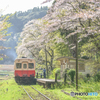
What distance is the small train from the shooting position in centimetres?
1833

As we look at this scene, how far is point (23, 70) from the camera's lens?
18438 millimetres

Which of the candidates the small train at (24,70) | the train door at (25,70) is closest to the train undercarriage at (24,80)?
the small train at (24,70)

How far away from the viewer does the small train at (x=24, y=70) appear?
60.1ft

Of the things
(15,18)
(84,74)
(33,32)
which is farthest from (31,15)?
(84,74)

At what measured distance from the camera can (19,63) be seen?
18.6 metres

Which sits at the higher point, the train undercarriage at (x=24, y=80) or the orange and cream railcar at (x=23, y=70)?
the orange and cream railcar at (x=23, y=70)

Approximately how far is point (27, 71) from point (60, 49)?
9756 millimetres

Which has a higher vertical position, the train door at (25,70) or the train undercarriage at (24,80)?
the train door at (25,70)

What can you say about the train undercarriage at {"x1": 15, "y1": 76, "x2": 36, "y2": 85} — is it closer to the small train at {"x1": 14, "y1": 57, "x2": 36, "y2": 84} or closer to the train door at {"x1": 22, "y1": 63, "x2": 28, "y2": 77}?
the small train at {"x1": 14, "y1": 57, "x2": 36, "y2": 84}

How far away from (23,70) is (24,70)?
Result: 0.11 meters

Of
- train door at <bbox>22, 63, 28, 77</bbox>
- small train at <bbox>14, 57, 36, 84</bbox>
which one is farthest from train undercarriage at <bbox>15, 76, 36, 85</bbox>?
train door at <bbox>22, 63, 28, 77</bbox>

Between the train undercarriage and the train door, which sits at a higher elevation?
the train door

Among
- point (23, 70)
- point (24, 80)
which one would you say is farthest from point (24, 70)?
point (24, 80)

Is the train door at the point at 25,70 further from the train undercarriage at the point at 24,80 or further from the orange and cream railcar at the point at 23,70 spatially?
the train undercarriage at the point at 24,80
